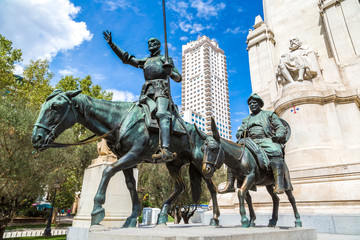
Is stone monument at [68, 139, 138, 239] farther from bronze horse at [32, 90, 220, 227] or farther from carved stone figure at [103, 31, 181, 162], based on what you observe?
carved stone figure at [103, 31, 181, 162]

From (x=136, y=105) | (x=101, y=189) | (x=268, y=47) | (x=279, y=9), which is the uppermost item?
(x=279, y=9)

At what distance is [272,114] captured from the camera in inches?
240

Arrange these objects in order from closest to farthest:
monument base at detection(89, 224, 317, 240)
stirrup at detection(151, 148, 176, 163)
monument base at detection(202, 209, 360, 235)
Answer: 1. monument base at detection(89, 224, 317, 240)
2. stirrup at detection(151, 148, 176, 163)
3. monument base at detection(202, 209, 360, 235)

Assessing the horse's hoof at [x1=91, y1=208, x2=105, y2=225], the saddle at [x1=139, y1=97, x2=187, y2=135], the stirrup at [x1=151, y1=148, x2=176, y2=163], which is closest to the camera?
the horse's hoof at [x1=91, y1=208, x2=105, y2=225]

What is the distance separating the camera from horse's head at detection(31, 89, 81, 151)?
13.3ft

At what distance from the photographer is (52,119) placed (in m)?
4.23

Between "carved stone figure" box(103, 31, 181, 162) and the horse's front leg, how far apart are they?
0.44m

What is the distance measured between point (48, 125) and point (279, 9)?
19.4 metres

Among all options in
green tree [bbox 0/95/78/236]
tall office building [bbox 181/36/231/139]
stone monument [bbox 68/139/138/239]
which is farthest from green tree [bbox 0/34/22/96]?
tall office building [bbox 181/36/231/139]

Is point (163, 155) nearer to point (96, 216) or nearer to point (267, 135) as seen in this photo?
point (96, 216)

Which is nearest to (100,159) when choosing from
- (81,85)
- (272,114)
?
(272,114)

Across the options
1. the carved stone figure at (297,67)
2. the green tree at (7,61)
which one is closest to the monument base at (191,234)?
the carved stone figure at (297,67)

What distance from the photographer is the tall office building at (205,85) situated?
134625 mm

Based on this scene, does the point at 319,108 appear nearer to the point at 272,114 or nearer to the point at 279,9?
the point at 272,114
